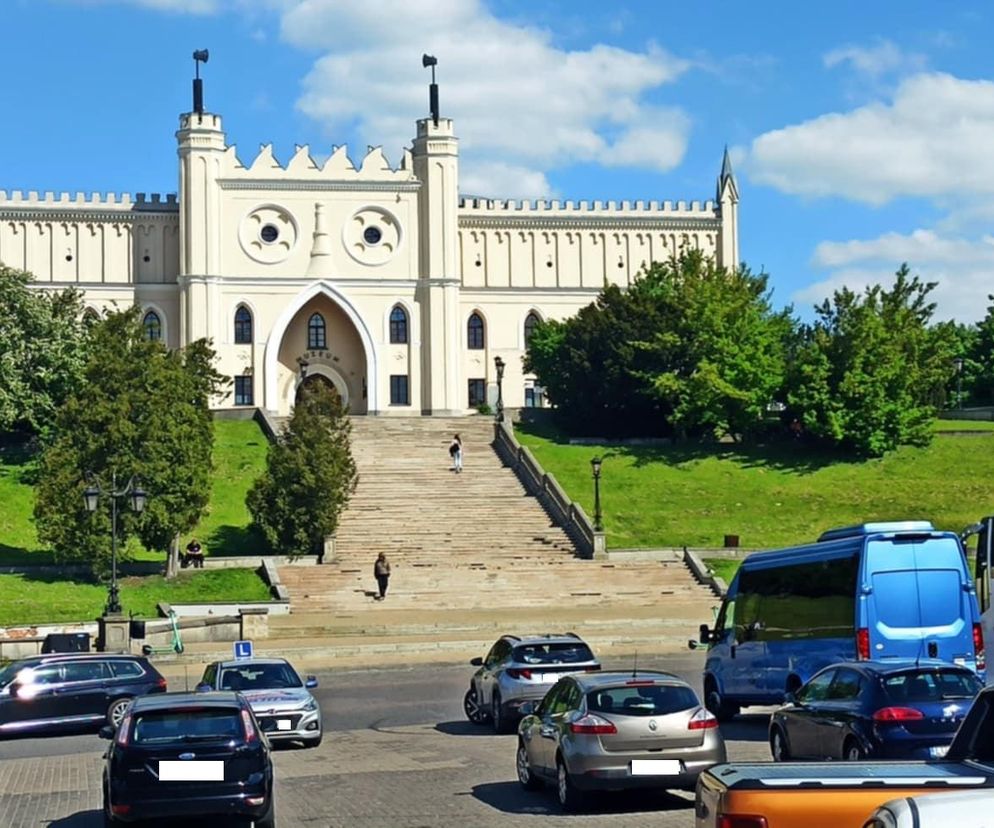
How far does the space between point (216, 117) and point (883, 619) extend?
2468 inches

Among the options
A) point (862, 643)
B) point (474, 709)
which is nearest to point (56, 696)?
point (474, 709)

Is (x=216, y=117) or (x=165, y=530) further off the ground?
(x=216, y=117)

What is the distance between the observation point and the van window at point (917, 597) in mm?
21750

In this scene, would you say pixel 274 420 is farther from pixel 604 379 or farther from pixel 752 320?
pixel 752 320

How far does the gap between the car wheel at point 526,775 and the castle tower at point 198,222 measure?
6247 centimetres

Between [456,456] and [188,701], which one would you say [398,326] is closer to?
[456,456]

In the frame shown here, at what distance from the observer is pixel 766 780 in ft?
29.5

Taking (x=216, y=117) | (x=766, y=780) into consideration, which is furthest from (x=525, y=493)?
(x=766, y=780)

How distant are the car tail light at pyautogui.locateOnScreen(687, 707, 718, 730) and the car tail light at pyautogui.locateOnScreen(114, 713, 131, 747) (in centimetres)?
503

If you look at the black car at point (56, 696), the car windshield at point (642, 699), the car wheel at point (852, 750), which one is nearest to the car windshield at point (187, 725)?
the car windshield at point (642, 699)

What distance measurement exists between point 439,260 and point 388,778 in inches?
2494

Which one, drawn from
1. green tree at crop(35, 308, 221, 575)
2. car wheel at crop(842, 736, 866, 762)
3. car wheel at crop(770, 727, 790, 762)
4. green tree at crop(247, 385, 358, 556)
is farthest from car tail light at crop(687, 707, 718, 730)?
green tree at crop(247, 385, 358, 556)

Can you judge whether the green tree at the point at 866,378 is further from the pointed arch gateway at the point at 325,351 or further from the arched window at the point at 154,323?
the arched window at the point at 154,323

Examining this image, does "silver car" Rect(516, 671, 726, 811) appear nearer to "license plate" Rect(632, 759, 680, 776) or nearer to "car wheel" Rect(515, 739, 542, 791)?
"license plate" Rect(632, 759, 680, 776)
